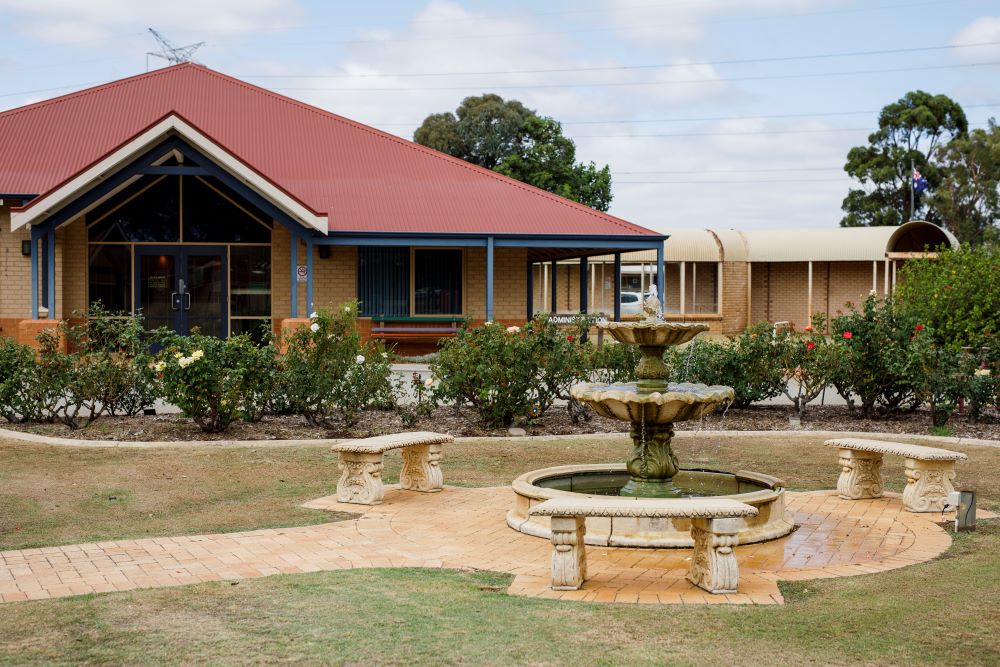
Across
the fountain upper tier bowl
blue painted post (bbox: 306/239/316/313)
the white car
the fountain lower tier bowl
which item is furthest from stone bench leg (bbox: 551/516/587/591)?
the white car

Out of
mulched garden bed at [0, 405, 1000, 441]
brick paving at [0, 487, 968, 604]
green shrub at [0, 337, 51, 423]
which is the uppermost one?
green shrub at [0, 337, 51, 423]

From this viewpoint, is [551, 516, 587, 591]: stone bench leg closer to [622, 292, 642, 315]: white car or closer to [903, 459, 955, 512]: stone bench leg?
[903, 459, 955, 512]: stone bench leg

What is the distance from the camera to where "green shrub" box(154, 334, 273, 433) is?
1243 centimetres

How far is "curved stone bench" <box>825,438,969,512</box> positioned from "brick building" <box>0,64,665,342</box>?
13.2 meters

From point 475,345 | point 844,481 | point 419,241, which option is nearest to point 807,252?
point 419,241

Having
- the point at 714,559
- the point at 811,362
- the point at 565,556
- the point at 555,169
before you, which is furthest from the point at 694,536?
the point at 555,169

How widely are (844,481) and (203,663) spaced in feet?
21.8

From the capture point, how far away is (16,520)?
8.64m

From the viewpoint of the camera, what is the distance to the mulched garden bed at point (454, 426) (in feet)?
42.2

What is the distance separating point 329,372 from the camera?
43.9 feet

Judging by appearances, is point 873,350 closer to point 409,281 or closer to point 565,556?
point 565,556

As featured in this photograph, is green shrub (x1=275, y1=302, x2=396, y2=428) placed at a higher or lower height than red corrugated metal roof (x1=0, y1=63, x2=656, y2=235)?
lower

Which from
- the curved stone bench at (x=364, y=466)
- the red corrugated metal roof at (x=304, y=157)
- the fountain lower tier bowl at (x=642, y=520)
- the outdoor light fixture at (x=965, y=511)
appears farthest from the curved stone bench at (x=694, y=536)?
the red corrugated metal roof at (x=304, y=157)

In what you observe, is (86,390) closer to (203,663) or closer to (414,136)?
(203,663)
